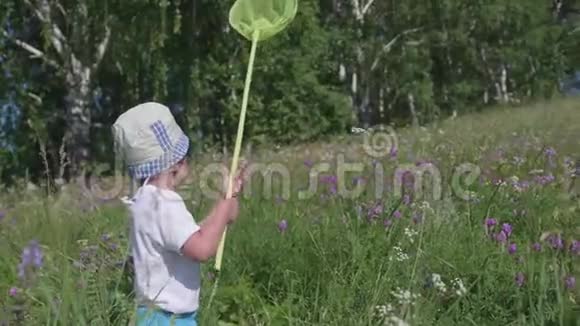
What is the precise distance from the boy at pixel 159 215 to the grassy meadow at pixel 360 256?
0.14 m

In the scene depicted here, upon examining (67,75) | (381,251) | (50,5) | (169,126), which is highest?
(50,5)

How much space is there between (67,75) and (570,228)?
1540 centimetres

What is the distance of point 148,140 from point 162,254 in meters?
0.36

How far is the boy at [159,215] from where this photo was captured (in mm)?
2422

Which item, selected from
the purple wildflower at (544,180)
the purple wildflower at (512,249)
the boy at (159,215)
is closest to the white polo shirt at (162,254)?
the boy at (159,215)

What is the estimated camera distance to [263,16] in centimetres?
331

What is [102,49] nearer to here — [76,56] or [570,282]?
[76,56]

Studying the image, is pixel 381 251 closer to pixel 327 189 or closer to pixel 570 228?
pixel 570 228

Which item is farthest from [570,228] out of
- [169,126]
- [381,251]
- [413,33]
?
[413,33]

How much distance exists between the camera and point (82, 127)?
17328mm

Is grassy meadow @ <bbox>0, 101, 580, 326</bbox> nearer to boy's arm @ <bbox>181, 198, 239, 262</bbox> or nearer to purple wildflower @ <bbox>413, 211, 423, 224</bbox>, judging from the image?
purple wildflower @ <bbox>413, 211, 423, 224</bbox>

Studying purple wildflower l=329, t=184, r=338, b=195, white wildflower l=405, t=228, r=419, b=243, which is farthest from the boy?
purple wildflower l=329, t=184, r=338, b=195

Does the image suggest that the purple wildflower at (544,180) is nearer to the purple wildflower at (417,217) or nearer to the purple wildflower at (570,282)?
the purple wildflower at (417,217)

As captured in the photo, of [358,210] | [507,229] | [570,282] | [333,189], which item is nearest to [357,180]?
[333,189]
